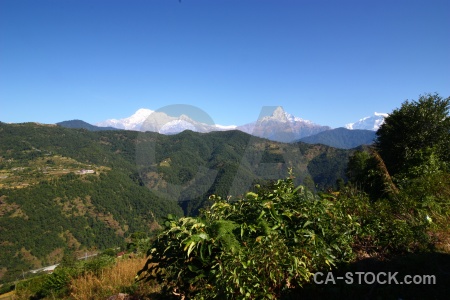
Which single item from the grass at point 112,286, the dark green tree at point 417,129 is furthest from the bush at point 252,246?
the dark green tree at point 417,129

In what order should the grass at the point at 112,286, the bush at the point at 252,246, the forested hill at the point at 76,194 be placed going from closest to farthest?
the bush at the point at 252,246 → the grass at the point at 112,286 → the forested hill at the point at 76,194

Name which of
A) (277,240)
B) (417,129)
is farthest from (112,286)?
(417,129)

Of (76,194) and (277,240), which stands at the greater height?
(277,240)

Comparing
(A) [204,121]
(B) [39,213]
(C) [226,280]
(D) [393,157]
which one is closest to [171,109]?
(A) [204,121]

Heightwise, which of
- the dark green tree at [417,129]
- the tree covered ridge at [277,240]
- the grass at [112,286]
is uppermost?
the dark green tree at [417,129]

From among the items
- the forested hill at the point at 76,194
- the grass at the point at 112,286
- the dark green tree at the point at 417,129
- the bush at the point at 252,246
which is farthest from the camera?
the forested hill at the point at 76,194

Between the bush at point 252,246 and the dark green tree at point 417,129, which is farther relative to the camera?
the dark green tree at point 417,129

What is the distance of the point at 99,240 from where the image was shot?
317 ft

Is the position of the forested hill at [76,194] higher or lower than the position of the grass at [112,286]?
lower

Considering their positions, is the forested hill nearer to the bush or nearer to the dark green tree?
the dark green tree

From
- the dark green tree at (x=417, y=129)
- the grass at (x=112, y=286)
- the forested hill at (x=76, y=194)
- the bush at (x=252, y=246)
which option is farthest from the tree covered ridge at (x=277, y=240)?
the forested hill at (x=76, y=194)

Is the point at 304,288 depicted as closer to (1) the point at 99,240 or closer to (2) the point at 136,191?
(1) the point at 99,240

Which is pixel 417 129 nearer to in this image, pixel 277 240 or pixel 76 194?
pixel 277 240

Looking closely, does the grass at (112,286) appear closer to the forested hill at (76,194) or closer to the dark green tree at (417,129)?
the dark green tree at (417,129)
